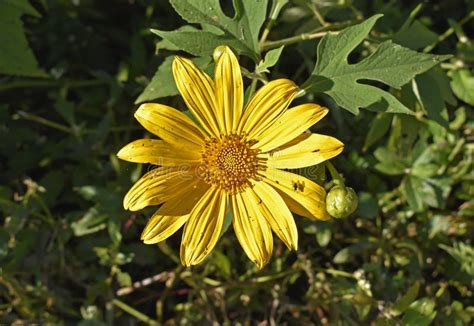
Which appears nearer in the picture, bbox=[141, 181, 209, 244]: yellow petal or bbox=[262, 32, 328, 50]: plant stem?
bbox=[141, 181, 209, 244]: yellow petal

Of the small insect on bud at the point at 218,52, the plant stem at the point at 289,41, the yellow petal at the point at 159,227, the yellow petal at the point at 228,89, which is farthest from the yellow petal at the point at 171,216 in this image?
the plant stem at the point at 289,41

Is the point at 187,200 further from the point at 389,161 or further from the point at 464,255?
the point at 464,255

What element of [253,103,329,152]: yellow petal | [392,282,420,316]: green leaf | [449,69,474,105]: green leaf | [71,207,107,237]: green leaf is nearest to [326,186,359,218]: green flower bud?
[253,103,329,152]: yellow petal

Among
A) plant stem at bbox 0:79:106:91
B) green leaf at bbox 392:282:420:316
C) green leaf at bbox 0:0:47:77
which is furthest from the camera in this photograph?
plant stem at bbox 0:79:106:91

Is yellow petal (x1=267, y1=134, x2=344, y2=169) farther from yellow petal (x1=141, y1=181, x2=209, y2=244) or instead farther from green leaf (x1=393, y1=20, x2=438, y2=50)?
green leaf (x1=393, y1=20, x2=438, y2=50)

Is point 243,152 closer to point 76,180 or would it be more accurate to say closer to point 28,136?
point 76,180

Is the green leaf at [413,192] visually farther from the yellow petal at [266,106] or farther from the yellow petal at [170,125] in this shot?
the yellow petal at [170,125]
